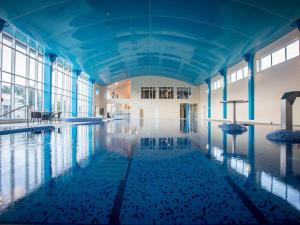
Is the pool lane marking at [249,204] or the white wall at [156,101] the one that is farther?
the white wall at [156,101]

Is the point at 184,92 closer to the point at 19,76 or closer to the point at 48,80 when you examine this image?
the point at 48,80

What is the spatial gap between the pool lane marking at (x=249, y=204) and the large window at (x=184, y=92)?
33683 mm

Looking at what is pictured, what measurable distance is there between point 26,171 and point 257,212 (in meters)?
2.34

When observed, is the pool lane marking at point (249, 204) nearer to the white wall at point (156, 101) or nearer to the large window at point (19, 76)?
the large window at point (19, 76)

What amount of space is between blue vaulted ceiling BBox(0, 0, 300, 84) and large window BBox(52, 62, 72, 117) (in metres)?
3.15

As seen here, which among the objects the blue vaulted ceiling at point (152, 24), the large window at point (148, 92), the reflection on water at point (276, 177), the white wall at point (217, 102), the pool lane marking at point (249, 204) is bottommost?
the reflection on water at point (276, 177)

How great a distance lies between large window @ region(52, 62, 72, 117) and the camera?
65.7 feet

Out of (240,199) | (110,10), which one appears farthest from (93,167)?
(110,10)

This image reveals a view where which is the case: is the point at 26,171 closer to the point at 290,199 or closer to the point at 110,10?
the point at 290,199

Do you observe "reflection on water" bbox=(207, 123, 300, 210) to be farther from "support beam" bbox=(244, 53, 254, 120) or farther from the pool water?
"support beam" bbox=(244, 53, 254, 120)

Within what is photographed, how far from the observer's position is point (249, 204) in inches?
60.8

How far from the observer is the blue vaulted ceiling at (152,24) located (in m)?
9.47

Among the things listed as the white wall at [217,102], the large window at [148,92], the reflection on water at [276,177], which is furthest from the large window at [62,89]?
the reflection on water at [276,177]

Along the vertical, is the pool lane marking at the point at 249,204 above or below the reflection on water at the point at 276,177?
above
